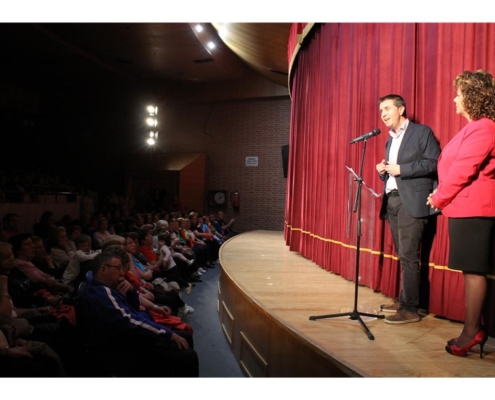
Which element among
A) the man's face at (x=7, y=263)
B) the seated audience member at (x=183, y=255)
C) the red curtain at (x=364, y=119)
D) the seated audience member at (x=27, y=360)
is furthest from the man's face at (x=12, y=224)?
the red curtain at (x=364, y=119)

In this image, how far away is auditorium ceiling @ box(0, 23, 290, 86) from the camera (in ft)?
24.1

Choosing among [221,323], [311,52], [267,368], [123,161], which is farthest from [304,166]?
[123,161]

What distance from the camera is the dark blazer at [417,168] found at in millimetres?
2309

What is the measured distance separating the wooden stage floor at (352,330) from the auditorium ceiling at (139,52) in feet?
13.1

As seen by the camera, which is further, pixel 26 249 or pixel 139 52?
pixel 139 52

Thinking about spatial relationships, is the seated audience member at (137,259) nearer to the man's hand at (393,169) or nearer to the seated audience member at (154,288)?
the seated audience member at (154,288)

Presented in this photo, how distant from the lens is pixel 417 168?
90.3 inches

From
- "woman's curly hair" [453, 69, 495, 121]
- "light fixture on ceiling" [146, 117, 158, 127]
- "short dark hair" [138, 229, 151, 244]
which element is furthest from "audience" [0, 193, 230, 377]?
"light fixture on ceiling" [146, 117, 158, 127]

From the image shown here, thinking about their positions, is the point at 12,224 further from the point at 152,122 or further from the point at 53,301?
the point at 152,122

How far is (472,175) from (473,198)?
0.10 metres

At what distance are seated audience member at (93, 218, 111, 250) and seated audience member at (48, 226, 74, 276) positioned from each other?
77cm

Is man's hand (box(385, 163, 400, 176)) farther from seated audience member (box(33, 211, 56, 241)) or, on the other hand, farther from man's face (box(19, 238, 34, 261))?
seated audience member (box(33, 211, 56, 241))

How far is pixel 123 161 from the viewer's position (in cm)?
1172

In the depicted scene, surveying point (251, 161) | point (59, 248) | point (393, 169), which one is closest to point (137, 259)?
point (59, 248)
